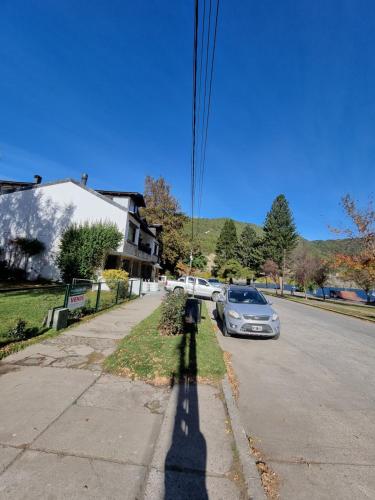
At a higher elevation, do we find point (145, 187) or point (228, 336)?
point (145, 187)

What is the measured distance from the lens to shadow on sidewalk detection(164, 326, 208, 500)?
2221mm

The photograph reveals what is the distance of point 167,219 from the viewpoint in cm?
3938

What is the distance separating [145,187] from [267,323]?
39.3 m

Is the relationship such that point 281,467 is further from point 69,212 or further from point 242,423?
point 69,212

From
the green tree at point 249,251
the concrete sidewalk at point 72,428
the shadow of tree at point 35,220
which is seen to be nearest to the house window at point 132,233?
the shadow of tree at point 35,220

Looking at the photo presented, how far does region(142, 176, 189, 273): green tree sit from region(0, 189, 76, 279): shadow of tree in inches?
731

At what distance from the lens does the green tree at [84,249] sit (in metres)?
19.4

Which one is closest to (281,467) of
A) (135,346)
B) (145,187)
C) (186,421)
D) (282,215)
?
(186,421)

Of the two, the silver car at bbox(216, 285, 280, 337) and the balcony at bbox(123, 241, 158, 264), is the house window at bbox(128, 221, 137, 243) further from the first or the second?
the silver car at bbox(216, 285, 280, 337)

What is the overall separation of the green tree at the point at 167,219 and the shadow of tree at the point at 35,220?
18571 millimetres

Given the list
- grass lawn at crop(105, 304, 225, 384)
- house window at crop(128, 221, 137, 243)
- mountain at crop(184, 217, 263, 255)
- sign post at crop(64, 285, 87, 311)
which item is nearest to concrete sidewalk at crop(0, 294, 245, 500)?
grass lawn at crop(105, 304, 225, 384)

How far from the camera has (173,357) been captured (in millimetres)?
5328

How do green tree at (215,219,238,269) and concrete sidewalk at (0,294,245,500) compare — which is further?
green tree at (215,219,238,269)

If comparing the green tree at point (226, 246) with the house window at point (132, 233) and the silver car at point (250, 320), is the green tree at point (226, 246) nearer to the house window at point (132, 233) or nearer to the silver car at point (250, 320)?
the house window at point (132, 233)
